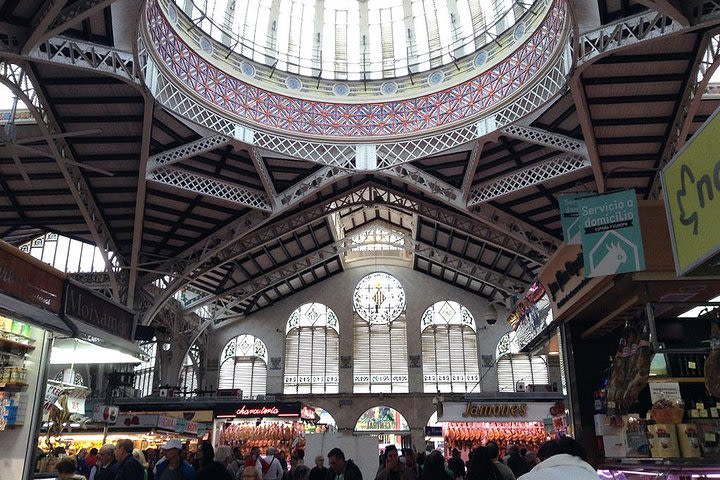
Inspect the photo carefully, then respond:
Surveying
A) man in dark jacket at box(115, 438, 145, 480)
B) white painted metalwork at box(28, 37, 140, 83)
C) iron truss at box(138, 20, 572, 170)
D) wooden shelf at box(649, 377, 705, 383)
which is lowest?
man in dark jacket at box(115, 438, 145, 480)

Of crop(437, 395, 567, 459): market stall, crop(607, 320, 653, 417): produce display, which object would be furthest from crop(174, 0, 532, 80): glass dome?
crop(607, 320, 653, 417): produce display

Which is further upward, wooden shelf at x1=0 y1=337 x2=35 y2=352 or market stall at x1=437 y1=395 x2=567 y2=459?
wooden shelf at x1=0 y1=337 x2=35 y2=352

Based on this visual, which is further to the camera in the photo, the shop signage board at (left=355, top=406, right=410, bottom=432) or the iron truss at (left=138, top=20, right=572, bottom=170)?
the shop signage board at (left=355, top=406, right=410, bottom=432)

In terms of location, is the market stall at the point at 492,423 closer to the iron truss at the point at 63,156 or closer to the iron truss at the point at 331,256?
the iron truss at the point at 331,256

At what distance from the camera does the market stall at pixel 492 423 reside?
19.5 metres

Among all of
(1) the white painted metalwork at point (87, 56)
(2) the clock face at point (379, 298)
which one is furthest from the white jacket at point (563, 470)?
(2) the clock face at point (379, 298)

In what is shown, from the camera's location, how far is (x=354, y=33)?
1962 centimetres

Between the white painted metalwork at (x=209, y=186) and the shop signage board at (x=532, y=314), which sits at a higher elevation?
the white painted metalwork at (x=209, y=186)

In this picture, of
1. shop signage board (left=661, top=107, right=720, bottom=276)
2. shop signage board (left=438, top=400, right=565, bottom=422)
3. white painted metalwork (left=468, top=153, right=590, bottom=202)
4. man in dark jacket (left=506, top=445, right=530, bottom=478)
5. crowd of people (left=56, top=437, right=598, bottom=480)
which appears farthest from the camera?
shop signage board (left=438, top=400, right=565, bottom=422)

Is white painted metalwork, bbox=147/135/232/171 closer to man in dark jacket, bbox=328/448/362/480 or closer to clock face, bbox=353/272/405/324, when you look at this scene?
man in dark jacket, bbox=328/448/362/480

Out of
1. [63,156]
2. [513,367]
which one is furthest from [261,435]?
[513,367]

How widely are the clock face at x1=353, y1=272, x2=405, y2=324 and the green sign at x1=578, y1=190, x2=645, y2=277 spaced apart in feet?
85.2

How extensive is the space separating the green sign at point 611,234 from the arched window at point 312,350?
84.9 feet

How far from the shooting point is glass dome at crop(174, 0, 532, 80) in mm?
17641
